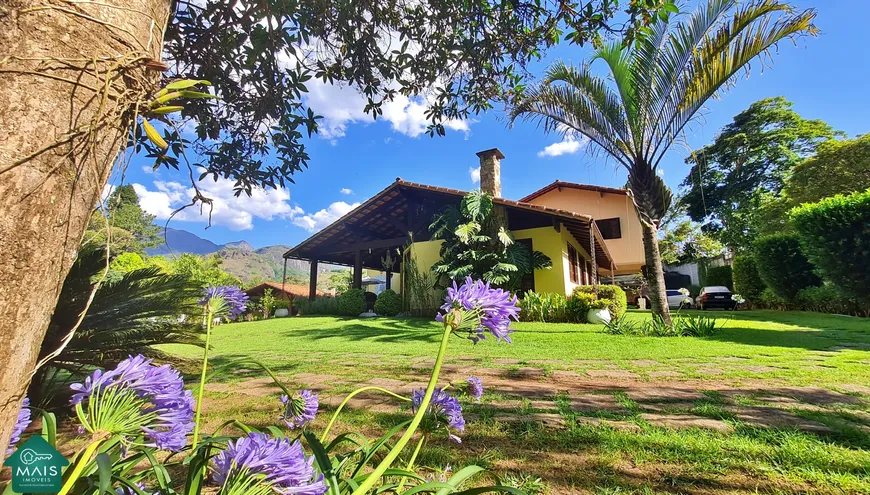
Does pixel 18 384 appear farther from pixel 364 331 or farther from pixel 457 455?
pixel 364 331

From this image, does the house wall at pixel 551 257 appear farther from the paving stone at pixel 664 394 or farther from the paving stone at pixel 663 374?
the paving stone at pixel 664 394

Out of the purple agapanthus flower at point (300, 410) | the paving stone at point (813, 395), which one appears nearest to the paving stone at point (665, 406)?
the paving stone at point (813, 395)

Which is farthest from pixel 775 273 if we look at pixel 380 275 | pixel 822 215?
pixel 380 275

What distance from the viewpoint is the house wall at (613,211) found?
19.9 m

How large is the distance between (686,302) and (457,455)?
893 inches

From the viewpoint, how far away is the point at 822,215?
9422mm

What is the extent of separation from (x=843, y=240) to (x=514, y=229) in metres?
8.14

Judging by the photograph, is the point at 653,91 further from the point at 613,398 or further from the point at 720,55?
the point at 613,398

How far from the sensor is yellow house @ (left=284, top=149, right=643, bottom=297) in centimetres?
1220

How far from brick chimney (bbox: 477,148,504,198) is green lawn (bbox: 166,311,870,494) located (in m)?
8.93

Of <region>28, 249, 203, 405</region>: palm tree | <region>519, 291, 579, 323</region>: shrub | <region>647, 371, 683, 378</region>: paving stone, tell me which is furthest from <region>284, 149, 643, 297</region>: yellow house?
<region>28, 249, 203, 405</region>: palm tree

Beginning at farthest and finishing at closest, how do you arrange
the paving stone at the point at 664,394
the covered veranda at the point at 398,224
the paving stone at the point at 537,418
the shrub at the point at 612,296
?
the covered veranda at the point at 398,224, the shrub at the point at 612,296, the paving stone at the point at 664,394, the paving stone at the point at 537,418

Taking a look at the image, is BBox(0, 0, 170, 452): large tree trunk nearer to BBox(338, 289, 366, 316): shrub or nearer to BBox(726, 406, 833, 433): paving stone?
BBox(726, 406, 833, 433): paving stone

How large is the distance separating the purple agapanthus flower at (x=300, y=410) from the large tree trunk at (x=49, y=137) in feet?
2.03
